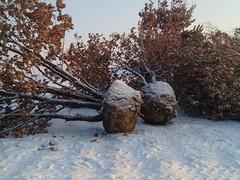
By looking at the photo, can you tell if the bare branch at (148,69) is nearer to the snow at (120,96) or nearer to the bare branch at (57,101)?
the snow at (120,96)

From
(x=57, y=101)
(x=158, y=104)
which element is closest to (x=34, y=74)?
(x=57, y=101)

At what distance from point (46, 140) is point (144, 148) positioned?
7.39 ft

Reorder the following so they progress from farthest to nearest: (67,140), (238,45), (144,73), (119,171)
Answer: (238,45), (144,73), (67,140), (119,171)

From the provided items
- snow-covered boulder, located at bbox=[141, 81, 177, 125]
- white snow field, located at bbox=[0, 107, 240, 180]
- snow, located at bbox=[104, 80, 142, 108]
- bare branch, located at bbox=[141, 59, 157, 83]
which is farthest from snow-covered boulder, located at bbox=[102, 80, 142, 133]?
bare branch, located at bbox=[141, 59, 157, 83]

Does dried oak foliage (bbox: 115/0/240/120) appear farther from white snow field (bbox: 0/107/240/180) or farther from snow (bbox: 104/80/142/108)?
snow (bbox: 104/80/142/108)

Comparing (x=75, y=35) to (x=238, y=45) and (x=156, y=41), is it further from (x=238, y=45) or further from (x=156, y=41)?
(x=238, y=45)

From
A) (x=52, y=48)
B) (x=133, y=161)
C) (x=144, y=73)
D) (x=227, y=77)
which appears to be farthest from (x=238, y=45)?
(x=133, y=161)

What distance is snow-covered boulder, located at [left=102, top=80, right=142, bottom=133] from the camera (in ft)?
29.9

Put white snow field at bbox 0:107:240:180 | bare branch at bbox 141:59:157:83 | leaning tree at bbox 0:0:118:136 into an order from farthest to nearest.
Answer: bare branch at bbox 141:59:157:83, leaning tree at bbox 0:0:118:136, white snow field at bbox 0:107:240:180

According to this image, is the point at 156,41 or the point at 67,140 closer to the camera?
the point at 67,140

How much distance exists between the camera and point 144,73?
12.6m

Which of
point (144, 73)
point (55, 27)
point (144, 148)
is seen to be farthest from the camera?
point (144, 73)

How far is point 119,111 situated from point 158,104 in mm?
1490

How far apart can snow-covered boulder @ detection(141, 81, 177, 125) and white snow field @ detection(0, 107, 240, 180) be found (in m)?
0.27
